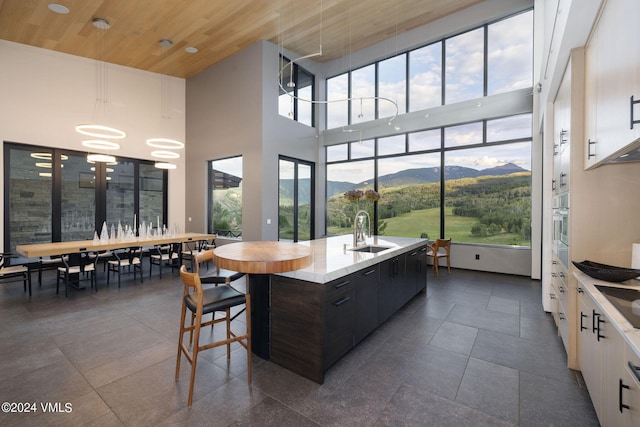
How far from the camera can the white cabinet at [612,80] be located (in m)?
1.42

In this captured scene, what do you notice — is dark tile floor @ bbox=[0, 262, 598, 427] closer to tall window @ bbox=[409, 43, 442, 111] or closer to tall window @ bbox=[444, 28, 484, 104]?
tall window @ bbox=[444, 28, 484, 104]

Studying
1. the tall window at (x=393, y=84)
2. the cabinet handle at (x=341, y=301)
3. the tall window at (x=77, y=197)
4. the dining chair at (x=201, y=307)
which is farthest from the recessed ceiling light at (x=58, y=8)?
the cabinet handle at (x=341, y=301)

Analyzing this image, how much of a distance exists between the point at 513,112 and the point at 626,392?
5543mm

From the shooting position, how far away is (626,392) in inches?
51.7

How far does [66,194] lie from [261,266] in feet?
23.5

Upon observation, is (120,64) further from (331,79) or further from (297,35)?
(331,79)

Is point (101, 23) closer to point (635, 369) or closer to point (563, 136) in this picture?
point (563, 136)

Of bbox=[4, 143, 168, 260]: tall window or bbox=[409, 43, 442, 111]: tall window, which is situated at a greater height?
bbox=[409, 43, 442, 111]: tall window

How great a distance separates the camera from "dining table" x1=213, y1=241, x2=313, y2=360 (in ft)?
6.14

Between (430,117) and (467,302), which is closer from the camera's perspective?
(467,302)

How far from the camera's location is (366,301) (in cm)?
275

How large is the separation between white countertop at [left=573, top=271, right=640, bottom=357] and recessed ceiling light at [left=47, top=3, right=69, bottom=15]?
802cm

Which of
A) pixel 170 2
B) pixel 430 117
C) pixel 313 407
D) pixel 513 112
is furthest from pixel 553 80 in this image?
pixel 170 2

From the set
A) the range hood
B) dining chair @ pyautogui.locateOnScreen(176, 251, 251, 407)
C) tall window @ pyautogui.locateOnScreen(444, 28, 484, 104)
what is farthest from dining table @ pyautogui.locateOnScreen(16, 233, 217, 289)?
tall window @ pyautogui.locateOnScreen(444, 28, 484, 104)
